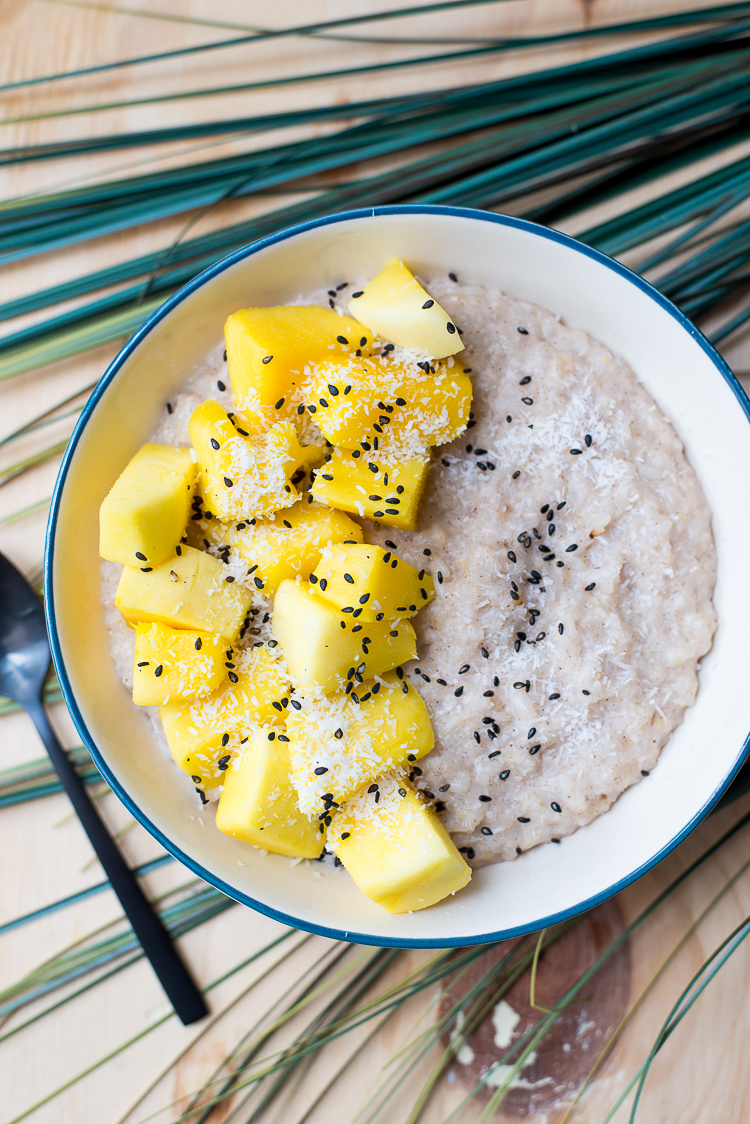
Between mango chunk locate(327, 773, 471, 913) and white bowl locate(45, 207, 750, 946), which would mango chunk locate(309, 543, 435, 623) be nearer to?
mango chunk locate(327, 773, 471, 913)

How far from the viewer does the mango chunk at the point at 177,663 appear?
2.00 m

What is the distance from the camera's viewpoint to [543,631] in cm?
213

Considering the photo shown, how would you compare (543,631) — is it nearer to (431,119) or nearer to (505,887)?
(505,887)

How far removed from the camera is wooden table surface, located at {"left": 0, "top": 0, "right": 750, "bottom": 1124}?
251 cm

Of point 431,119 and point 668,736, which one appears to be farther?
point 431,119

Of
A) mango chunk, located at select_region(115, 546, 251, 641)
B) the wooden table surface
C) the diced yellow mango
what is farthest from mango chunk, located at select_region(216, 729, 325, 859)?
the diced yellow mango

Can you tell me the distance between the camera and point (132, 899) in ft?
8.21

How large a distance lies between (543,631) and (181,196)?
183cm

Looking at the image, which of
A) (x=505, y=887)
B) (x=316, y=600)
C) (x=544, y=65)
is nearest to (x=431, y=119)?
(x=544, y=65)

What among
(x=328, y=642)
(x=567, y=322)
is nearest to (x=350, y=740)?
(x=328, y=642)

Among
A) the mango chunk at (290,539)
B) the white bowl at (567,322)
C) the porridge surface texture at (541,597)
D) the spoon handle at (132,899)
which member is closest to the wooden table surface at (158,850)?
the spoon handle at (132,899)

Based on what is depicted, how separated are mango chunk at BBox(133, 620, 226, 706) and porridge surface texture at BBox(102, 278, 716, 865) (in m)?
0.20

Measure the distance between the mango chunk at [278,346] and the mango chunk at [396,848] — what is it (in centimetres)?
104

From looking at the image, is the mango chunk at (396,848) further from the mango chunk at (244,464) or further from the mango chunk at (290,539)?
the mango chunk at (244,464)
